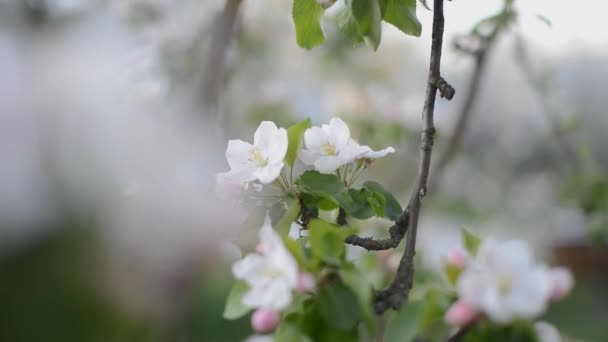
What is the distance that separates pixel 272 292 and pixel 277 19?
1.86m

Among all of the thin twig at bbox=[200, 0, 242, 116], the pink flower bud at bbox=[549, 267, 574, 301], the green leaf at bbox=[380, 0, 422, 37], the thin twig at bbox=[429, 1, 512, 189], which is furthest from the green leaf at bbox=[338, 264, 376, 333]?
→ the thin twig at bbox=[200, 0, 242, 116]

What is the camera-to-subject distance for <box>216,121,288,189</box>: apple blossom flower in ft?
1.98

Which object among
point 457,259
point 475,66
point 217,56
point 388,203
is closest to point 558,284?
point 457,259

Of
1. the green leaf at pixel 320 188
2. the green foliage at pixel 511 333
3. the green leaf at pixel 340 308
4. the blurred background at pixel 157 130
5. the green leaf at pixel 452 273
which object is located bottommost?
the blurred background at pixel 157 130

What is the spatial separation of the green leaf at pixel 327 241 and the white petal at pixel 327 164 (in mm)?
80

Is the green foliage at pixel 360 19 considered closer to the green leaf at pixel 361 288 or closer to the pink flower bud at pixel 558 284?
the green leaf at pixel 361 288

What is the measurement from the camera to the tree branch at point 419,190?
22.6 inches

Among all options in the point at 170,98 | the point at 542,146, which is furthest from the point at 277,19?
the point at 542,146

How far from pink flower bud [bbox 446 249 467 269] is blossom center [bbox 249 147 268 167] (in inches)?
8.5

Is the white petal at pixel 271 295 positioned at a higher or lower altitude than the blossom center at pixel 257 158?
lower

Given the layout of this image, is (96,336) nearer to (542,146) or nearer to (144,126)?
(144,126)

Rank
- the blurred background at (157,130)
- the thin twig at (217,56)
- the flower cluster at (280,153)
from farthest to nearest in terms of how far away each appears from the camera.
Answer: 1. the thin twig at (217,56)
2. the blurred background at (157,130)
3. the flower cluster at (280,153)

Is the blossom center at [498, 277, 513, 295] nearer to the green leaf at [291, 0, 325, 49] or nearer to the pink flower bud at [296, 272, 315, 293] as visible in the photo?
the pink flower bud at [296, 272, 315, 293]

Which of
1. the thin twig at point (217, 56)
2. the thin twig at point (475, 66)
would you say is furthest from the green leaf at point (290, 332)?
the thin twig at point (217, 56)
